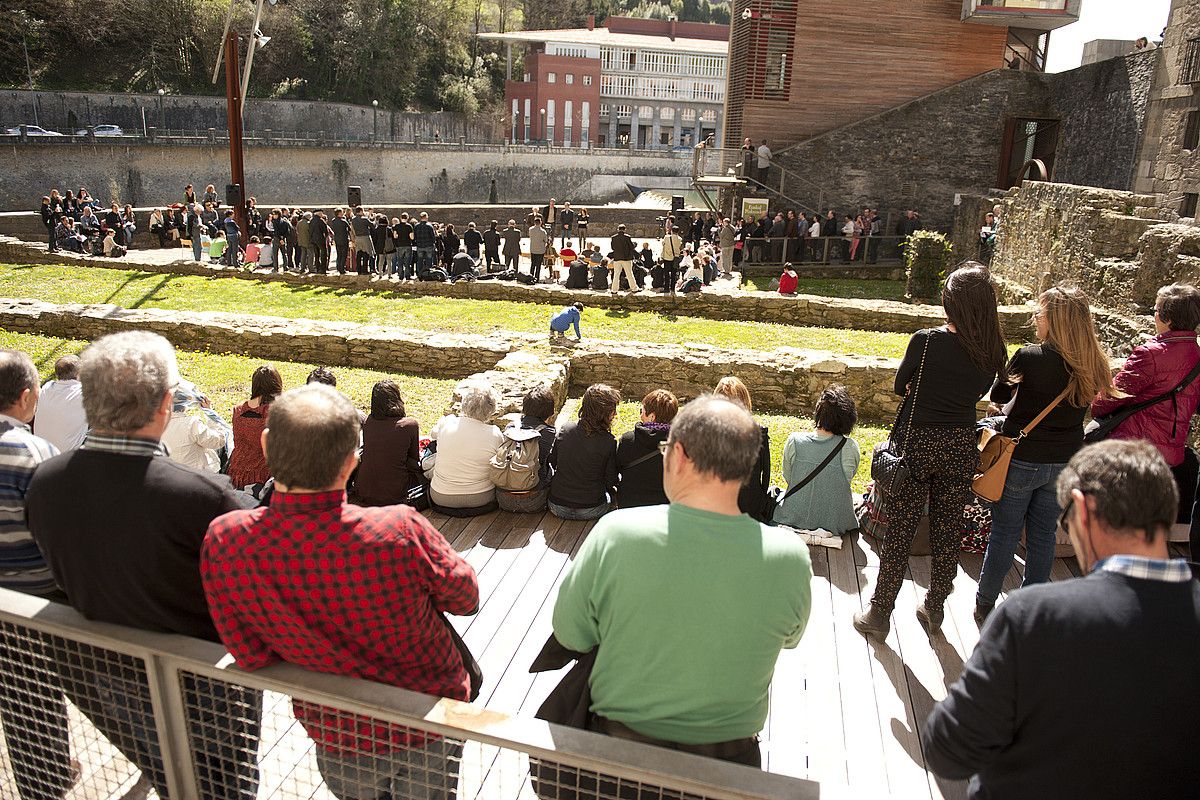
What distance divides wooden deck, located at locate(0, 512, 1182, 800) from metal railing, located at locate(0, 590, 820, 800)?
10 cm

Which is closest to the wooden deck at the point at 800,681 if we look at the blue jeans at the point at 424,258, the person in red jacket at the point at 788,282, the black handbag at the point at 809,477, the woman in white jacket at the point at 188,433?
the black handbag at the point at 809,477

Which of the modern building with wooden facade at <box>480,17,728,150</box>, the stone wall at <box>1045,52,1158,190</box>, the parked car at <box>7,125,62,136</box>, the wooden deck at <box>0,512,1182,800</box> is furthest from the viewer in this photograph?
the modern building with wooden facade at <box>480,17,728,150</box>

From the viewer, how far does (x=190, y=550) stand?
2.18m

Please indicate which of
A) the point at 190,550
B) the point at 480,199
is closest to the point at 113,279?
the point at 190,550

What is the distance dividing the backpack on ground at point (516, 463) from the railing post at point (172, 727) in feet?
9.34

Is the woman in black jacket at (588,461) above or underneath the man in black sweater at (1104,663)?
underneath

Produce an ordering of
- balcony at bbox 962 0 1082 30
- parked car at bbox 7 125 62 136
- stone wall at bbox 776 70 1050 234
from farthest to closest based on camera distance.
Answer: parked car at bbox 7 125 62 136 < stone wall at bbox 776 70 1050 234 < balcony at bbox 962 0 1082 30

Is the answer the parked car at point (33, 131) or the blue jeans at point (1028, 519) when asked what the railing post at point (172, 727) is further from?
the parked car at point (33, 131)

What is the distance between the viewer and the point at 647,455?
178 inches

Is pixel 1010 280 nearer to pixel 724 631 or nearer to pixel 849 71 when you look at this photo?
pixel 849 71

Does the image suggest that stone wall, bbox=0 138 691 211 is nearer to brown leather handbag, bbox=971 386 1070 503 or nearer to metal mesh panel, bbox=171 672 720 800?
metal mesh panel, bbox=171 672 720 800

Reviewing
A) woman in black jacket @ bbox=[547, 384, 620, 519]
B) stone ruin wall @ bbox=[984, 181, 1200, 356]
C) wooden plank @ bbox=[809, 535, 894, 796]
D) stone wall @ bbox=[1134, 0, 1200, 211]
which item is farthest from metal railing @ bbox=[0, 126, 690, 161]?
wooden plank @ bbox=[809, 535, 894, 796]

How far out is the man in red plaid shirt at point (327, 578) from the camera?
1964mm

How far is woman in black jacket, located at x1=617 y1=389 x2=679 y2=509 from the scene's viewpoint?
450 centimetres
